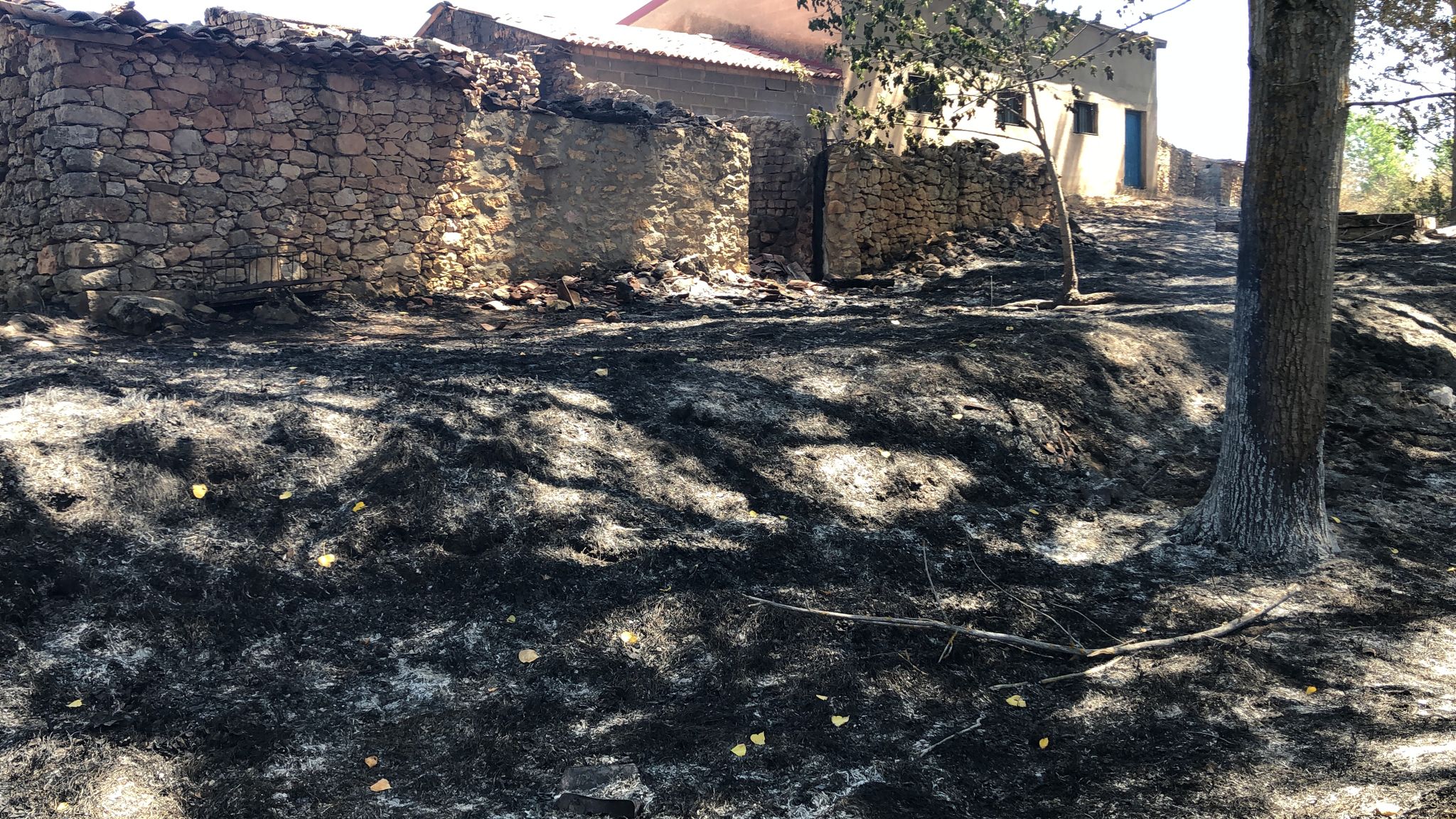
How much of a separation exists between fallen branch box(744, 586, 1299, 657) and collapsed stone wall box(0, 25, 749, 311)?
23.0 ft

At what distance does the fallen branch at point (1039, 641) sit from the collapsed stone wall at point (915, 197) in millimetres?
10094

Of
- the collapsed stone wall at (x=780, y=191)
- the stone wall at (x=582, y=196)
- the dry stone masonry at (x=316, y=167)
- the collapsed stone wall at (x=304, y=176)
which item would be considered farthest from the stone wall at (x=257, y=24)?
the collapsed stone wall at (x=780, y=191)

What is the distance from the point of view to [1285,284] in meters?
5.77

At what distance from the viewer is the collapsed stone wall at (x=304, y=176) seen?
28.9ft

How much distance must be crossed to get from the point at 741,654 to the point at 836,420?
2.56 m

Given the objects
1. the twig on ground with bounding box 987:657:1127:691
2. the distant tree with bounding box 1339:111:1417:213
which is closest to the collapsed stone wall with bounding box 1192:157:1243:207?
the distant tree with bounding box 1339:111:1417:213

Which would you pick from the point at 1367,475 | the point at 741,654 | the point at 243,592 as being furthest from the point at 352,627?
the point at 1367,475

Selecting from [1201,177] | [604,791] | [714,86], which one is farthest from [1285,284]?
[1201,177]

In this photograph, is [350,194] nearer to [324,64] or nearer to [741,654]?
[324,64]

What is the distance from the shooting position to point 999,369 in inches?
312

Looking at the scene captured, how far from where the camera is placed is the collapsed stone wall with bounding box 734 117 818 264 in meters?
14.9

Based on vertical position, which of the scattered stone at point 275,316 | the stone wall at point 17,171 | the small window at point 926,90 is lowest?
the scattered stone at point 275,316

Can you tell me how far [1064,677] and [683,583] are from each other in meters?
1.82

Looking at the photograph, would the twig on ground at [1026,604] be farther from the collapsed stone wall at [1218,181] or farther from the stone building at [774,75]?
the collapsed stone wall at [1218,181]
